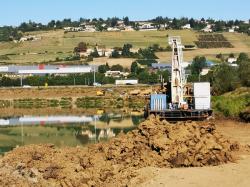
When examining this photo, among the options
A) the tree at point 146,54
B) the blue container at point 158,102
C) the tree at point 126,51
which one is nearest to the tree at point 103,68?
the tree at point 146,54

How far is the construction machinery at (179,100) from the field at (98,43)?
7696cm

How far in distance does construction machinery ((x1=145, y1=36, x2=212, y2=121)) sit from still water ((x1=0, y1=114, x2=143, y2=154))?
3.86 meters

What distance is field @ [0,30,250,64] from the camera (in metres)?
135

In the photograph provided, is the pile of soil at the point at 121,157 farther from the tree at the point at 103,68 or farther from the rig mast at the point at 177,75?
the tree at the point at 103,68

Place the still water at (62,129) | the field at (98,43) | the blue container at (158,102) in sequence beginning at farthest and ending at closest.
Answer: the field at (98,43), the blue container at (158,102), the still water at (62,129)

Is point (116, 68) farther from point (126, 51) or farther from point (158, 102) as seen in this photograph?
point (158, 102)

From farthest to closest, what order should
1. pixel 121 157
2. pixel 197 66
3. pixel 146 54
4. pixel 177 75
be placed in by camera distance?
pixel 146 54
pixel 197 66
pixel 177 75
pixel 121 157

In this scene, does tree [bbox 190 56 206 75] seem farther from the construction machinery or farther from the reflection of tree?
the construction machinery

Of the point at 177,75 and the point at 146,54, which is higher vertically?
the point at 146,54

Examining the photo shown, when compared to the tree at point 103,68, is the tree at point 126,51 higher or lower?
higher

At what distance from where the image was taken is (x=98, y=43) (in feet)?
515

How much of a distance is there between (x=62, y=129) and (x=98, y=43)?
102766 mm

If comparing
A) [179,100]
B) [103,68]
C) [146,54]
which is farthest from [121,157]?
[146,54]

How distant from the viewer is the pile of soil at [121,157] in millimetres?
23172
